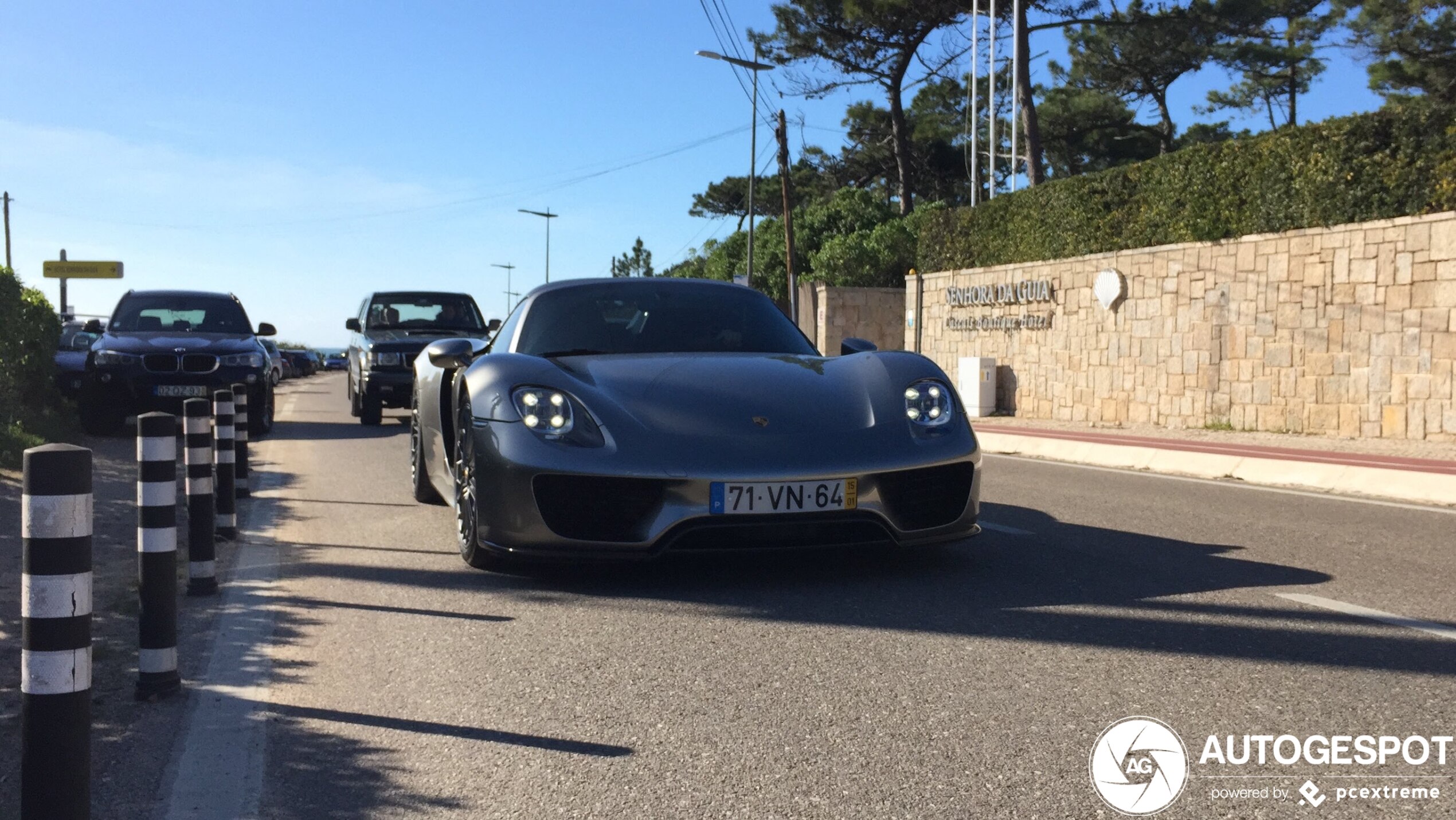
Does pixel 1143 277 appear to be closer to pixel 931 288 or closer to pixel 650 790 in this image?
pixel 931 288

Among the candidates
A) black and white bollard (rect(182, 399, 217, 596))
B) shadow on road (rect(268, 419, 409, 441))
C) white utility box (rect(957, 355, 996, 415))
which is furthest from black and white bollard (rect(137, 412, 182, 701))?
white utility box (rect(957, 355, 996, 415))

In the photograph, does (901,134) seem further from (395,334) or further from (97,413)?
(97,413)

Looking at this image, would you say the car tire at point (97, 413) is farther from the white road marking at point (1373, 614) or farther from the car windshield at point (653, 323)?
the white road marking at point (1373, 614)

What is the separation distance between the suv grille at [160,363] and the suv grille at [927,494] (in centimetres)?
1126

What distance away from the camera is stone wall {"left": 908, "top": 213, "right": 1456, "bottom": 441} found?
46.1 ft

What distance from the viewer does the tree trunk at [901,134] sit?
38.5 metres

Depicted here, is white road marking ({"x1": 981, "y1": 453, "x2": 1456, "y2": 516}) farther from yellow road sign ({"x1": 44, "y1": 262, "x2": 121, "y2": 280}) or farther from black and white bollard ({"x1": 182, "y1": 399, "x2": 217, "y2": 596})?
yellow road sign ({"x1": 44, "y1": 262, "x2": 121, "y2": 280})

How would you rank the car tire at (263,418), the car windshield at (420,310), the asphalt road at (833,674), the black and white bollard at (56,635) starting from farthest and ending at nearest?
the car windshield at (420,310) < the car tire at (263,418) < the asphalt road at (833,674) < the black and white bollard at (56,635)

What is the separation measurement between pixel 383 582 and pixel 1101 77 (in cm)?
3874

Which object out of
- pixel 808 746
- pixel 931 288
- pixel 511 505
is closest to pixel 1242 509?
pixel 511 505

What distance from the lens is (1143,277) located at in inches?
762

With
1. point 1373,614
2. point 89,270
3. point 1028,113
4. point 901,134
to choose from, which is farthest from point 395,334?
point 89,270

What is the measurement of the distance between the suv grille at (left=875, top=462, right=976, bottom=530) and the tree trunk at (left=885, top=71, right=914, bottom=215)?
3490 cm

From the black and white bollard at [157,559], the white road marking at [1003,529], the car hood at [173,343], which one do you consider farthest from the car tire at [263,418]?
the black and white bollard at [157,559]
